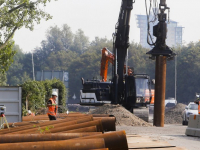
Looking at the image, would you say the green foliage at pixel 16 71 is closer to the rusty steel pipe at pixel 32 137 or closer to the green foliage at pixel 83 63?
the green foliage at pixel 83 63

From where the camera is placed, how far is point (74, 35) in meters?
178

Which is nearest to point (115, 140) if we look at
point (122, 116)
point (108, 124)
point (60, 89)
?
point (108, 124)

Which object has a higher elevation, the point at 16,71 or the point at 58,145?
the point at 16,71

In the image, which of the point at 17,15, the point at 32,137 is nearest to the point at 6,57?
the point at 17,15

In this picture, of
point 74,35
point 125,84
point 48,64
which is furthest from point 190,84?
point 74,35

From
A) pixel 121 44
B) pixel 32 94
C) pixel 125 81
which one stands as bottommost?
pixel 32 94

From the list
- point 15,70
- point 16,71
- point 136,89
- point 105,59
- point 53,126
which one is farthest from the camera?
point 15,70

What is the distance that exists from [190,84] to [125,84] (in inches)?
2520

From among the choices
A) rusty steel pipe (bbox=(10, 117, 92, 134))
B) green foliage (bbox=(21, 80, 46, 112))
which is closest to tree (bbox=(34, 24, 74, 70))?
green foliage (bbox=(21, 80, 46, 112))

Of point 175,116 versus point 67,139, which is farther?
point 175,116

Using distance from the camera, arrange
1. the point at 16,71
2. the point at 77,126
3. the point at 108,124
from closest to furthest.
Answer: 1. the point at 77,126
2. the point at 108,124
3. the point at 16,71

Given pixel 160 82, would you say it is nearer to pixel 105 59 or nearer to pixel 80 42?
pixel 105 59

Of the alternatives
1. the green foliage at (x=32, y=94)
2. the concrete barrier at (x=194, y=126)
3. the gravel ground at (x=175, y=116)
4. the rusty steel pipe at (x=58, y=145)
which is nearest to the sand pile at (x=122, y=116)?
the green foliage at (x=32, y=94)

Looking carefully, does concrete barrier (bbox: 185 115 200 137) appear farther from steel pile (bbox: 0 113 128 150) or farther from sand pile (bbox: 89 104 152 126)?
steel pile (bbox: 0 113 128 150)
